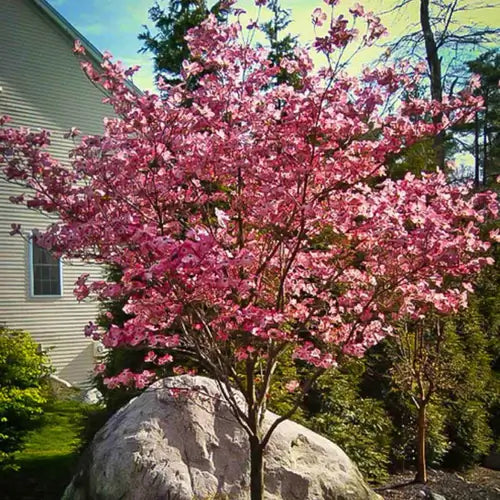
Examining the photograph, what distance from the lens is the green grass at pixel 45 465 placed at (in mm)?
5031

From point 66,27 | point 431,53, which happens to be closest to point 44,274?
point 66,27

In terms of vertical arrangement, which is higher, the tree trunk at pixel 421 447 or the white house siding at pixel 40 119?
the white house siding at pixel 40 119

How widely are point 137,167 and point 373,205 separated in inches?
46.1

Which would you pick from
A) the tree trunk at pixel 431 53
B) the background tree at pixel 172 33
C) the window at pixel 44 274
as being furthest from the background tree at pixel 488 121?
the window at pixel 44 274

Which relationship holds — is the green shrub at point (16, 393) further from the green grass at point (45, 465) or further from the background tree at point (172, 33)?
the background tree at point (172, 33)

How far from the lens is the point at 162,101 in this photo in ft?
9.68

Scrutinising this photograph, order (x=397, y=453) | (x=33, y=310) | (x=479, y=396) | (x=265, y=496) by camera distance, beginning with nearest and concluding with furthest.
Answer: (x=265, y=496) → (x=397, y=453) → (x=479, y=396) → (x=33, y=310)

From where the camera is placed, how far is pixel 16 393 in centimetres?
477

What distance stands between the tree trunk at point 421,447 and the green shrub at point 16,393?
10.5 ft

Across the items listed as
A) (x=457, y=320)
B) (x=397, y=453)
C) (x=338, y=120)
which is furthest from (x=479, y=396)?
(x=338, y=120)

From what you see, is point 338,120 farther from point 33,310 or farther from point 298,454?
point 33,310

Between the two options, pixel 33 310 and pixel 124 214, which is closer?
pixel 124 214

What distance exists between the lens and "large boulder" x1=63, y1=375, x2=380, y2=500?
3.61 m

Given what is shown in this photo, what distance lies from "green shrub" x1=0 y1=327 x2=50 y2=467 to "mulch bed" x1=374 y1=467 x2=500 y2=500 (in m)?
2.89
